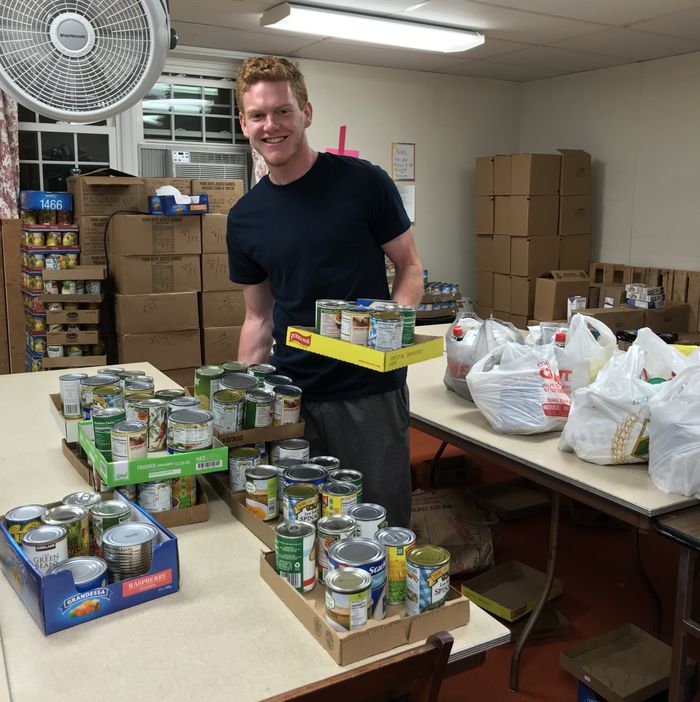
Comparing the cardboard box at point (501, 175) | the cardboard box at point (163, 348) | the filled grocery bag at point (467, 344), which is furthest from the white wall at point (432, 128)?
the filled grocery bag at point (467, 344)

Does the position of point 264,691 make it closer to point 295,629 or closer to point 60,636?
point 295,629

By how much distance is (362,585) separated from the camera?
104cm

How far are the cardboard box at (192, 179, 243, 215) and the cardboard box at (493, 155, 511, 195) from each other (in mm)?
2400

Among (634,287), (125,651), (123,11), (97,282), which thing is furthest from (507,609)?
Result: (634,287)

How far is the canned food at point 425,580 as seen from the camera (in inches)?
43.1

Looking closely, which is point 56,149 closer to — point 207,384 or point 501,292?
point 501,292

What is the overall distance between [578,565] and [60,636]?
2193mm

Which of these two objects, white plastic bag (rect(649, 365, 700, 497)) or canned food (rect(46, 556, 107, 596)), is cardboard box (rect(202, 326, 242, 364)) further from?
canned food (rect(46, 556, 107, 596))

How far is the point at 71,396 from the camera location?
1.72 m

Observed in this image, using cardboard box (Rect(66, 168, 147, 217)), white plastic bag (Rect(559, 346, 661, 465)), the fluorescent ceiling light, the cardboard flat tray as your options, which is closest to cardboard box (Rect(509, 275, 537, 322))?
the fluorescent ceiling light

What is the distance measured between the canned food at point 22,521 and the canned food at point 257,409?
459 mm

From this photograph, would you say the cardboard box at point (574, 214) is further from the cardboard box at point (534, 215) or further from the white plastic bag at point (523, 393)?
the white plastic bag at point (523, 393)

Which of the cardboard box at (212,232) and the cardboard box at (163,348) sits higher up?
the cardboard box at (212,232)

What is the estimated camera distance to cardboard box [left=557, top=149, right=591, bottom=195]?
6.11 m
